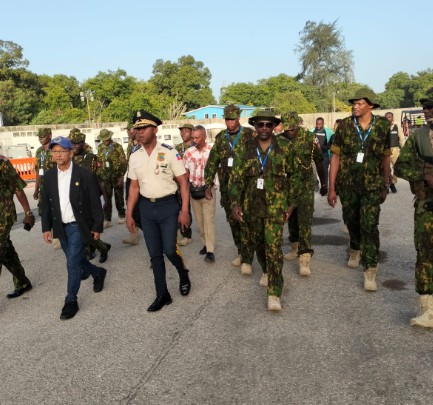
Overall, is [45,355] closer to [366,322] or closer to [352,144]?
[366,322]

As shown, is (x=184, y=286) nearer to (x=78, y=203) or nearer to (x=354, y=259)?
(x=78, y=203)

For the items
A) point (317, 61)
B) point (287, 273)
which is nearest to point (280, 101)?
point (317, 61)

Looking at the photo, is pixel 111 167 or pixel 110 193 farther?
pixel 110 193

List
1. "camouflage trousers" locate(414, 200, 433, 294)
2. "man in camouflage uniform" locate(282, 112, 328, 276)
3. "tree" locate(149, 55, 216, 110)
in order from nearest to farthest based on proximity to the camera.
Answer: "camouflage trousers" locate(414, 200, 433, 294) → "man in camouflage uniform" locate(282, 112, 328, 276) → "tree" locate(149, 55, 216, 110)

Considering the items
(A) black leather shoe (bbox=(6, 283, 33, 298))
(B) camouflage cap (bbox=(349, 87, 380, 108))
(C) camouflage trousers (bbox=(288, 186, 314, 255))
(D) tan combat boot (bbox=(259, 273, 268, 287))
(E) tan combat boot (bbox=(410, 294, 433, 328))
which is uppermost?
(B) camouflage cap (bbox=(349, 87, 380, 108))

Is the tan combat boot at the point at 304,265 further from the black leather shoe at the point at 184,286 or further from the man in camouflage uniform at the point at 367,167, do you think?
the black leather shoe at the point at 184,286

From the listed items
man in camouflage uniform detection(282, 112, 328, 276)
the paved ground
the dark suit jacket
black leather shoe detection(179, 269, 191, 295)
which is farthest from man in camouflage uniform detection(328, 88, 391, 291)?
the dark suit jacket

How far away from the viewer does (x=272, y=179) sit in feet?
14.5

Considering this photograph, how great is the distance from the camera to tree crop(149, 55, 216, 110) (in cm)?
7519

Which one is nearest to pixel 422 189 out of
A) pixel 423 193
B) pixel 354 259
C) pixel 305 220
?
pixel 423 193

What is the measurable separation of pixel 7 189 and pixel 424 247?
167 inches

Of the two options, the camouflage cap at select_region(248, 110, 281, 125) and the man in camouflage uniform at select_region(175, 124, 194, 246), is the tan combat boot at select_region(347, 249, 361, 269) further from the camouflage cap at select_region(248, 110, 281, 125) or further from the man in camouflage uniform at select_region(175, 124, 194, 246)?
the man in camouflage uniform at select_region(175, 124, 194, 246)

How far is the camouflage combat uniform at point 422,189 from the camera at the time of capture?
372cm

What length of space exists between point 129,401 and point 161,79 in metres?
77.0
